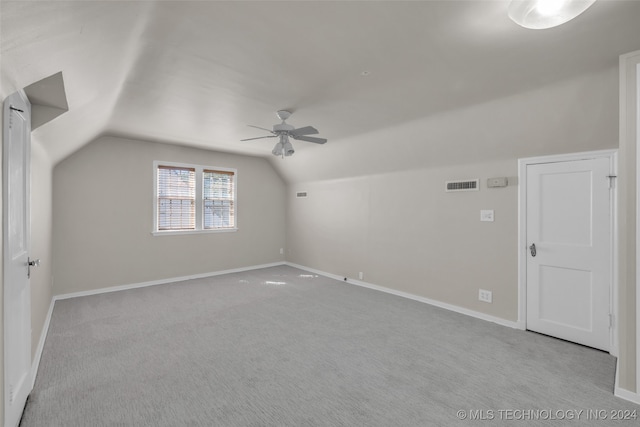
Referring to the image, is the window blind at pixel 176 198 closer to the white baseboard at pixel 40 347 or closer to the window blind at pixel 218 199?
the window blind at pixel 218 199

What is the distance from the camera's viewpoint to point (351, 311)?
4.11 meters

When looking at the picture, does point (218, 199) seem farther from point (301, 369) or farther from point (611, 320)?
point (611, 320)

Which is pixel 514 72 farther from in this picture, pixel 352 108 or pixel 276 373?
pixel 276 373

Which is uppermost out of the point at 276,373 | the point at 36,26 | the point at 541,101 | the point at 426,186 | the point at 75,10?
the point at 541,101

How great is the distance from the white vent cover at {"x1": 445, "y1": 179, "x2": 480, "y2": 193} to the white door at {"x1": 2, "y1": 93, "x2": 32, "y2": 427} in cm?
449

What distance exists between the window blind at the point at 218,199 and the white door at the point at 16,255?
388 cm

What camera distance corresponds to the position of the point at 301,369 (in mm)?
2641

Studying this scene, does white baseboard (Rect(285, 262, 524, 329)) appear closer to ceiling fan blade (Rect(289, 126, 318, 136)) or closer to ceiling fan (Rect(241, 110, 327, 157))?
ceiling fan (Rect(241, 110, 327, 157))

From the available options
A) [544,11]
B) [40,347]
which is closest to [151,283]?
[40,347]

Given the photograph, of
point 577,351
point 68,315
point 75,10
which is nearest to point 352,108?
point 75,10

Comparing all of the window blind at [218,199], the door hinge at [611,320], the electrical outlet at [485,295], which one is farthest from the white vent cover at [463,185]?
the window blind at [218,199]

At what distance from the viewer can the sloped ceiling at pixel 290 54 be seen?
1.66 m

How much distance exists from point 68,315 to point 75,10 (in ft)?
13.2

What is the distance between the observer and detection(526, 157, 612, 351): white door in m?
3.00
